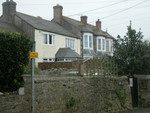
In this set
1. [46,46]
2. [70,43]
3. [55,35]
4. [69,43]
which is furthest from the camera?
[70,43]

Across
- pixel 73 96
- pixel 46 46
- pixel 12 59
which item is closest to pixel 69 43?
pixel 46 46

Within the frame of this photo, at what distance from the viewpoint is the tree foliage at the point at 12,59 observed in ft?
25.2

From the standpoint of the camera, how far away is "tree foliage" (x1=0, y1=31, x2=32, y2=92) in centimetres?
767

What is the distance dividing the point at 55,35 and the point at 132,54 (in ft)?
45.0

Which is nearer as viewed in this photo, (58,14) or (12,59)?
(12,59)

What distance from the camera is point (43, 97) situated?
8.81m

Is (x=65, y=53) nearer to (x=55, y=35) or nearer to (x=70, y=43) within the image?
(x=55, y=35)

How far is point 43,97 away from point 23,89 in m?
1.01

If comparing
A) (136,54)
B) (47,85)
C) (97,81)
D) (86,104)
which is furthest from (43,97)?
(136,54)

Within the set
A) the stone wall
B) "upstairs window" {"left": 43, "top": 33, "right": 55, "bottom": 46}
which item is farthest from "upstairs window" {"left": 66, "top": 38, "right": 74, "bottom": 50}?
the stone wall

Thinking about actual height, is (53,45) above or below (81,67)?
above

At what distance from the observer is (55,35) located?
26.3 meters

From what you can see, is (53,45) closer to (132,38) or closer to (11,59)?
(132,38)

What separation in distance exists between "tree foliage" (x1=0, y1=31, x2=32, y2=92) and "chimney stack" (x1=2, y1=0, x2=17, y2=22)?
2021cm
